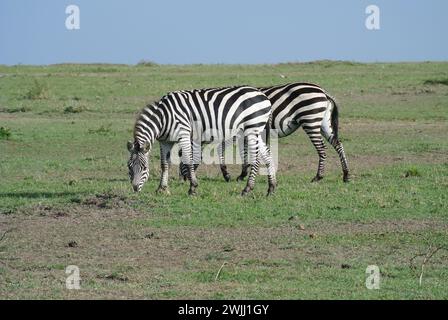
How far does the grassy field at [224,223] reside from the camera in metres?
7.63

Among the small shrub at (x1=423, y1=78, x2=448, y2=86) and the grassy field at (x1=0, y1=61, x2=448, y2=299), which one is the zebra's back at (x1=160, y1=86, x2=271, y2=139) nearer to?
the grassy field at (x1=0, y1=61, x2=448, y2=299)

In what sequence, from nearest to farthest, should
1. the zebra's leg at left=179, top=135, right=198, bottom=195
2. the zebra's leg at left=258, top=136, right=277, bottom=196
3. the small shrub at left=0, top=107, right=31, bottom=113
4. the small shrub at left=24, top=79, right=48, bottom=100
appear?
1. the zebra's leg at left=179, top=135, right=198, bottom=195
2. the zebra's leg at left=258, top=136, right=277, bottom=196
3. the small shrub at left=0, top=107, right=31, bottom=113
4. the small shrub at left=24, top=79, right=48, bottom=100

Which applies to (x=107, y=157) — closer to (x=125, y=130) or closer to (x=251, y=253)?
(x=125, y=130)

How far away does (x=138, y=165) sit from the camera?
37.7 ft

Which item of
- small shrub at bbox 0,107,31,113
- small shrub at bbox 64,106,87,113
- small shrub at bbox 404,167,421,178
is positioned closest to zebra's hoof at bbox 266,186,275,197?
small shrub at bbox 404,167,421,178

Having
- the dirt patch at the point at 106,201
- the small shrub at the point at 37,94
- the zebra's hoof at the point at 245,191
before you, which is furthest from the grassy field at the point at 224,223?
the small shrub at the point at 37,94

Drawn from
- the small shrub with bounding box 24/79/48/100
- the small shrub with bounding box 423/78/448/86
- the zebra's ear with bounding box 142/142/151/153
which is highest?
the small shrub with bounding box 423/78/448/86

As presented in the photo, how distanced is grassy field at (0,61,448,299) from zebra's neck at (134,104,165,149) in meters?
0.71

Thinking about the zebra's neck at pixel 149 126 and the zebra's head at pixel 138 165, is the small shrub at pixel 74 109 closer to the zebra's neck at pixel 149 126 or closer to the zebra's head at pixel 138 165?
the zebra's neck at pixel 149 126

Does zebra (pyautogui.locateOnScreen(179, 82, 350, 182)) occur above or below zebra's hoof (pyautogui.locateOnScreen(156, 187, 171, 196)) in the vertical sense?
above

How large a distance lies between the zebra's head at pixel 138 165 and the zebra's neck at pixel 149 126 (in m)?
0.06

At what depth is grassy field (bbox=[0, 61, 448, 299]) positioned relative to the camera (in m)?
7.63

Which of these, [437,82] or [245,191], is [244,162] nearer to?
[245,191]
